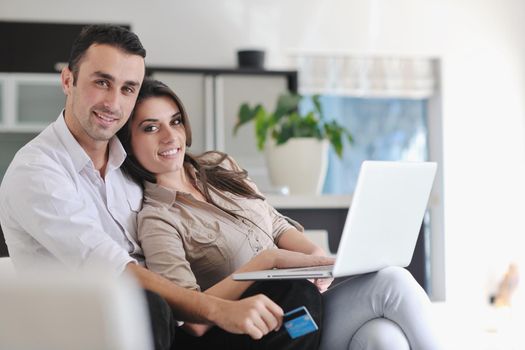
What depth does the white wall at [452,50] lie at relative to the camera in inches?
272

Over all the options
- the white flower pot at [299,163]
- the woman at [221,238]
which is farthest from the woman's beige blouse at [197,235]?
the white flower pot at [299,163]

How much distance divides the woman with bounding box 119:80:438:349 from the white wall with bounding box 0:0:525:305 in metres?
4.67

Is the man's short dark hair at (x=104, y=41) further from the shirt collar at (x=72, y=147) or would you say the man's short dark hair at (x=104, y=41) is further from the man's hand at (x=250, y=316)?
the man's hand at (x=250, y=316)

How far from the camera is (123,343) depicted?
966 millimetres

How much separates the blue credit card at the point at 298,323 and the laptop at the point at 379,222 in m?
0.08

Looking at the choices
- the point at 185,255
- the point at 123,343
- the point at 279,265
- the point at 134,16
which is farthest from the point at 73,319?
the point at 134,16

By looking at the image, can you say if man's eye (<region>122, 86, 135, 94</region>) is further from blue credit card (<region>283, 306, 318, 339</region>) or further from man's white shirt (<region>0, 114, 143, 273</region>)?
blue credit card (<region>283, 306, 318, 339</region>)

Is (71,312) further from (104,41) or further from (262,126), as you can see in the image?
(262,126)

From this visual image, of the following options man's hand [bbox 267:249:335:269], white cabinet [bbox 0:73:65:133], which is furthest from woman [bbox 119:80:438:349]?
white cabinet [bbox 0:73:65:133]

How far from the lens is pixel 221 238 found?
2078 millimetres

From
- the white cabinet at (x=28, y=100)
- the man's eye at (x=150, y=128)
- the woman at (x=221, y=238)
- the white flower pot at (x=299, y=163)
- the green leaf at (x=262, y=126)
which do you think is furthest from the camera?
the white cabinet at (x=28, y=100)

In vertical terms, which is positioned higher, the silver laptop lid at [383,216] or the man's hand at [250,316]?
the silver laptop lid at [383,216]

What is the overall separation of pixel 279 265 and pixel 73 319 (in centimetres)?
94

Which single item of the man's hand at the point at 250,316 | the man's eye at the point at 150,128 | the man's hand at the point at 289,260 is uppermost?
the man's eye at the point at 150,128
